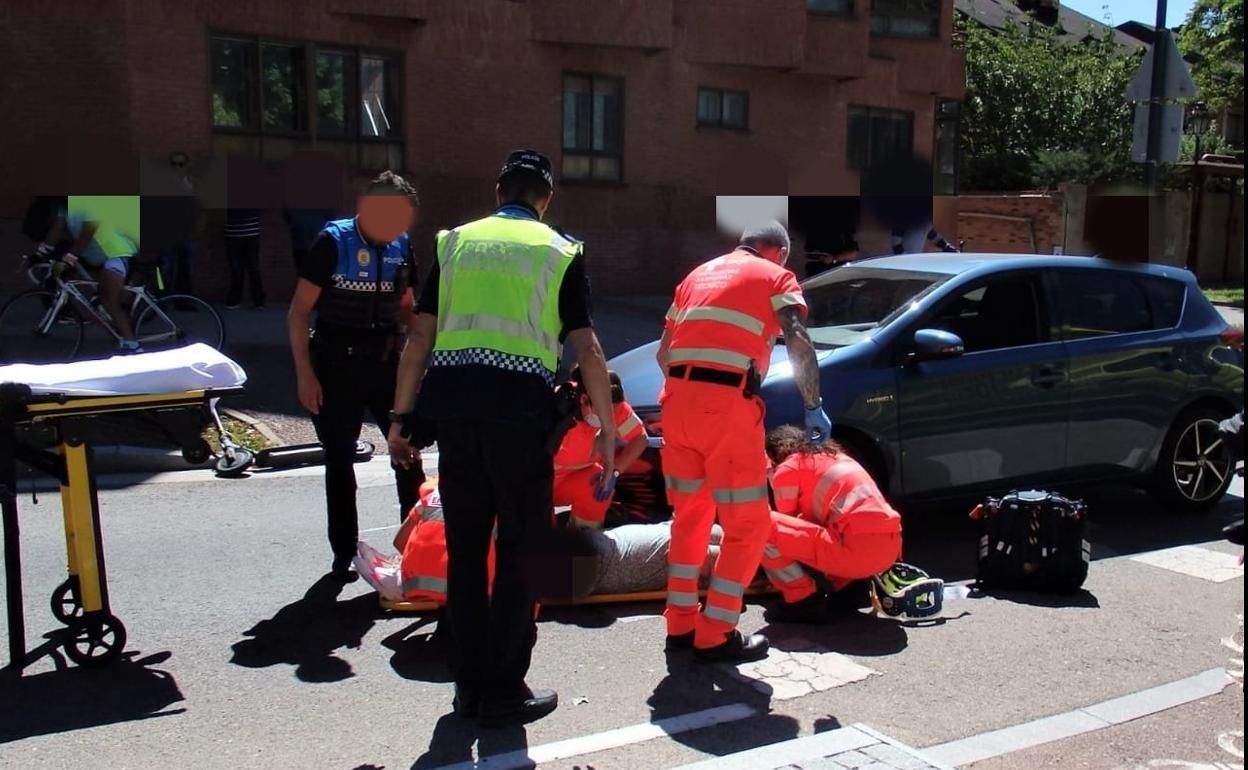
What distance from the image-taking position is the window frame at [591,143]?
18.7m

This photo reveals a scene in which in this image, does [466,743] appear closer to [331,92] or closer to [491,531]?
[491,531]

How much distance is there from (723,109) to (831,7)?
3205 mm

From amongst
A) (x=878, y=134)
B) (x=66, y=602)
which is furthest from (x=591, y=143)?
(x=66, y=602)

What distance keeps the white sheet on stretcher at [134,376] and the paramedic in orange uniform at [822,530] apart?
244 cm

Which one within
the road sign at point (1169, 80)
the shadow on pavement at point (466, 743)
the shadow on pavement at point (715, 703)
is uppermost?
the road sign at point (1169, 80)

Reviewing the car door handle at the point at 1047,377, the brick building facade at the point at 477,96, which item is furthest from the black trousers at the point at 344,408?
the brick building facade at the point at 477,96

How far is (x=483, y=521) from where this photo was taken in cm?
427

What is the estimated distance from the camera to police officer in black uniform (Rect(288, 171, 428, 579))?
5.63m

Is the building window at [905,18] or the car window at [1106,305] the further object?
the building window at [905,18]

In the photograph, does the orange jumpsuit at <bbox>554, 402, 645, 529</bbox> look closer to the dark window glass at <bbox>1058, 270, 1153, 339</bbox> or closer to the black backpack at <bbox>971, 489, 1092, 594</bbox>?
the black backpack at <bbox>971, 489, 1092, 594</bbox>

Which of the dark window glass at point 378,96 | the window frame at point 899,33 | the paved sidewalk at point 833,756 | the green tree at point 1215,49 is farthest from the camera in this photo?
the green tree at point 1215,49

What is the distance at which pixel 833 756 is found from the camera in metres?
4.03

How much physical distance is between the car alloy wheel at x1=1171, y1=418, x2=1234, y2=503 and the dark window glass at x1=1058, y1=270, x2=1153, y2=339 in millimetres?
738

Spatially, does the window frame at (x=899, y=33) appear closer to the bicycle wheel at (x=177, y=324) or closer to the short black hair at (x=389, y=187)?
the bicycle wheel at (x=177, y=324)
